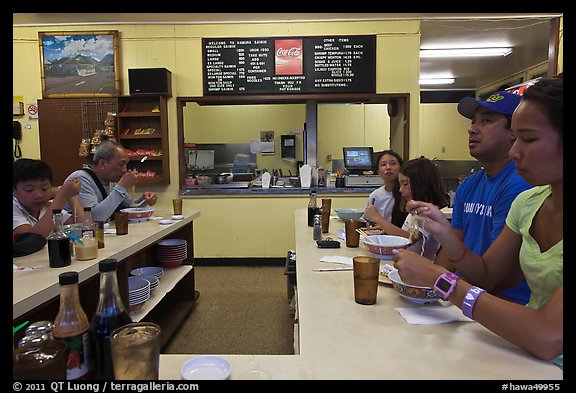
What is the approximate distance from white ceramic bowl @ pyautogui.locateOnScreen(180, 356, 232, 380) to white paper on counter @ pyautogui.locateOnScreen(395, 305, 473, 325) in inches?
21.8

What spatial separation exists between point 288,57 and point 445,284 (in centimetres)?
403

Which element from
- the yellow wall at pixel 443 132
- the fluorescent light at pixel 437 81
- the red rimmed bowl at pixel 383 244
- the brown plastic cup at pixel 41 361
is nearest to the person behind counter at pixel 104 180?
the red rimmed bowl at pixel 383 244

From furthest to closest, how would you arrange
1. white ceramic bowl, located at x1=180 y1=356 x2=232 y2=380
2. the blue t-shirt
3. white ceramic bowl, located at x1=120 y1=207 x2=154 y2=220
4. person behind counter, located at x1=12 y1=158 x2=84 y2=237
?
white ceramic bowl, located at x1=120 y1=207 x2=154 y2=220 < person behind counter, located at x1=12 y1=158 x2=84 y2=237 < the blue t-shirt < white ceramic bowl, located at x1=180 y1=356 x2=232 y2=380

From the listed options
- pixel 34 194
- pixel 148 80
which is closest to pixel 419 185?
pixel 34 194

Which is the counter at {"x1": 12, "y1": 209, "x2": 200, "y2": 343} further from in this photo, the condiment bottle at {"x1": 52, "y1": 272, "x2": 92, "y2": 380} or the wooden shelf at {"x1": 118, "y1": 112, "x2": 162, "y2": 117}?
the wooden shelf at {"x1": 118, "y1": 112, "x2": 162, "y2": 117}

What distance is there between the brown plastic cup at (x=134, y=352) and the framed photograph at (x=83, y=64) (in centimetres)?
447

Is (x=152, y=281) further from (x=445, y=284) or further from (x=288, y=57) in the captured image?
(x=288, y=57)

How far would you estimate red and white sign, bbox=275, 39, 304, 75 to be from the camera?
4.52 m

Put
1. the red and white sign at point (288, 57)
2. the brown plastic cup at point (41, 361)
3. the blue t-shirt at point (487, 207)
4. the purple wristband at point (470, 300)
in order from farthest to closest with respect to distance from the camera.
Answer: the red and white sign at point (288, 57)
the blue t-shirt at point (487, 207)
the purple wristband at point (470, 300)
the brown plastic cup at point (41, 361)

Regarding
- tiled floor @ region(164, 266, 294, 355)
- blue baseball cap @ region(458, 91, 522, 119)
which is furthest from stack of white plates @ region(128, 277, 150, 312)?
blue baseball cap @ region(458, 91, 522, 119)

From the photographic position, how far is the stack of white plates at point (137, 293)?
2.16 m

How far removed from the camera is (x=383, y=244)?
178 centimetres

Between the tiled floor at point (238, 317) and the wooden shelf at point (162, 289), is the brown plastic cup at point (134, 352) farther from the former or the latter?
the tiled floor at point (238, 317)
